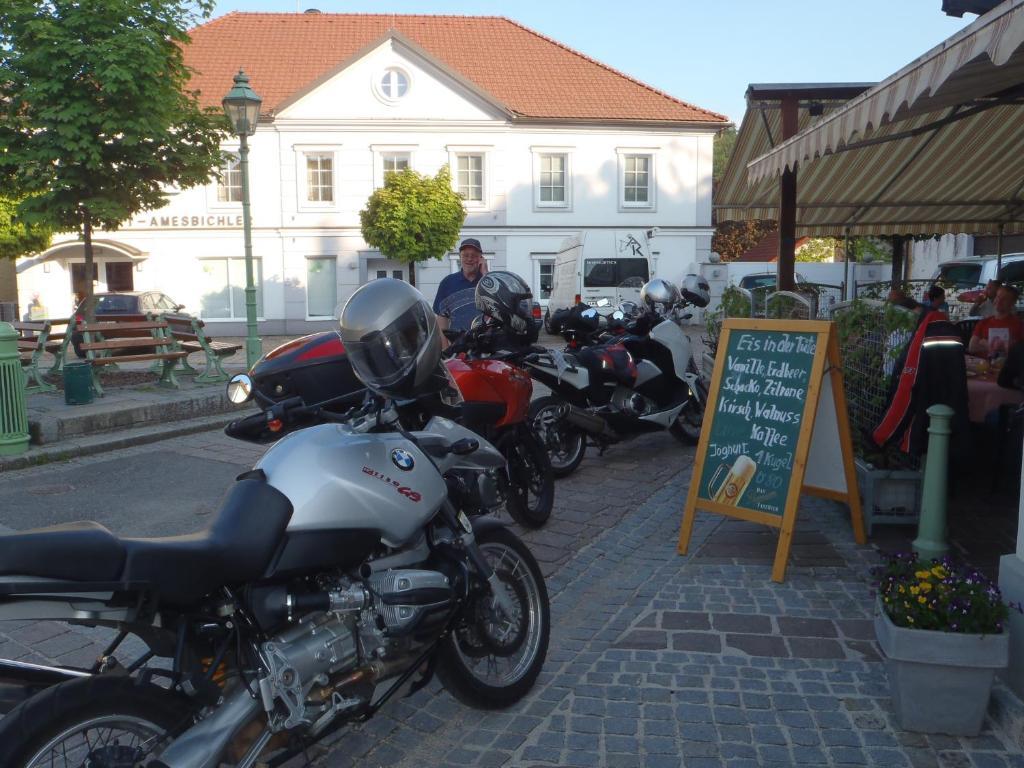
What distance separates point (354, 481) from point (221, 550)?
1.52 feet

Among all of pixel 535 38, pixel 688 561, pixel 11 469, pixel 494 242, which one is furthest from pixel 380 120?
pixel 688 561

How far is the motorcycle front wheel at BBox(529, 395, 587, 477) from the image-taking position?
6613 millimetres

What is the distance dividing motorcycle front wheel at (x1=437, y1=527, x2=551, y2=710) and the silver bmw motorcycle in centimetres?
1

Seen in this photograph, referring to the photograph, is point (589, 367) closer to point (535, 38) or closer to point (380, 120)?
point (380, 120)

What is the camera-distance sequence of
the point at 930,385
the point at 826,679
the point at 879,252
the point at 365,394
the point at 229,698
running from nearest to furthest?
1. the point at 229,698
2. the point at 365,394
3. the point at 826,679
4. the point at 930,385
5. the point at 879,252

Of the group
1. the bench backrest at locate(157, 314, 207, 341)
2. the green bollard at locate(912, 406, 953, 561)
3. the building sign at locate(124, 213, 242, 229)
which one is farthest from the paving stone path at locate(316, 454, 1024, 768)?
the building sign at locate(124, 213, 242, 229)

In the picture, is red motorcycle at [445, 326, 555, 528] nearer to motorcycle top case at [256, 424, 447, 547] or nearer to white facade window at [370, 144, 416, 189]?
motorcycle top case at [256, 424, 447, 547]

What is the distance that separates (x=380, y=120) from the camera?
28453 mm

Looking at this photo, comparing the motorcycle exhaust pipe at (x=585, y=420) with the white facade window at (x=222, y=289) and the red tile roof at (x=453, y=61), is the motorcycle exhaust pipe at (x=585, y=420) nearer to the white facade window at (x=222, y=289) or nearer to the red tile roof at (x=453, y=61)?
the red tile roof at (x=453, y=61)

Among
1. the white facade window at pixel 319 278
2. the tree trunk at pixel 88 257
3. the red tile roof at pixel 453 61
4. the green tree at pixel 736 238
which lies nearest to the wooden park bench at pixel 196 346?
the tree trunk at pixel 88 257

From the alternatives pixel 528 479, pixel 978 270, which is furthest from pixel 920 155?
pixel 978 270

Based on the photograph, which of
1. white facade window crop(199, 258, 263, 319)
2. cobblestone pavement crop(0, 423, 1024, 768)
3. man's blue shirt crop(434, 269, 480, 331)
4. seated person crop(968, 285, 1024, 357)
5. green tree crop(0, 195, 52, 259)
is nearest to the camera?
cobblestone pavement crop(0, 423, 1024, 768)

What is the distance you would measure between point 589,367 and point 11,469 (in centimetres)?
495

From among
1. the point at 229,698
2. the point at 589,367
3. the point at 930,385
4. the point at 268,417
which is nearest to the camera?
the point at 229,698
